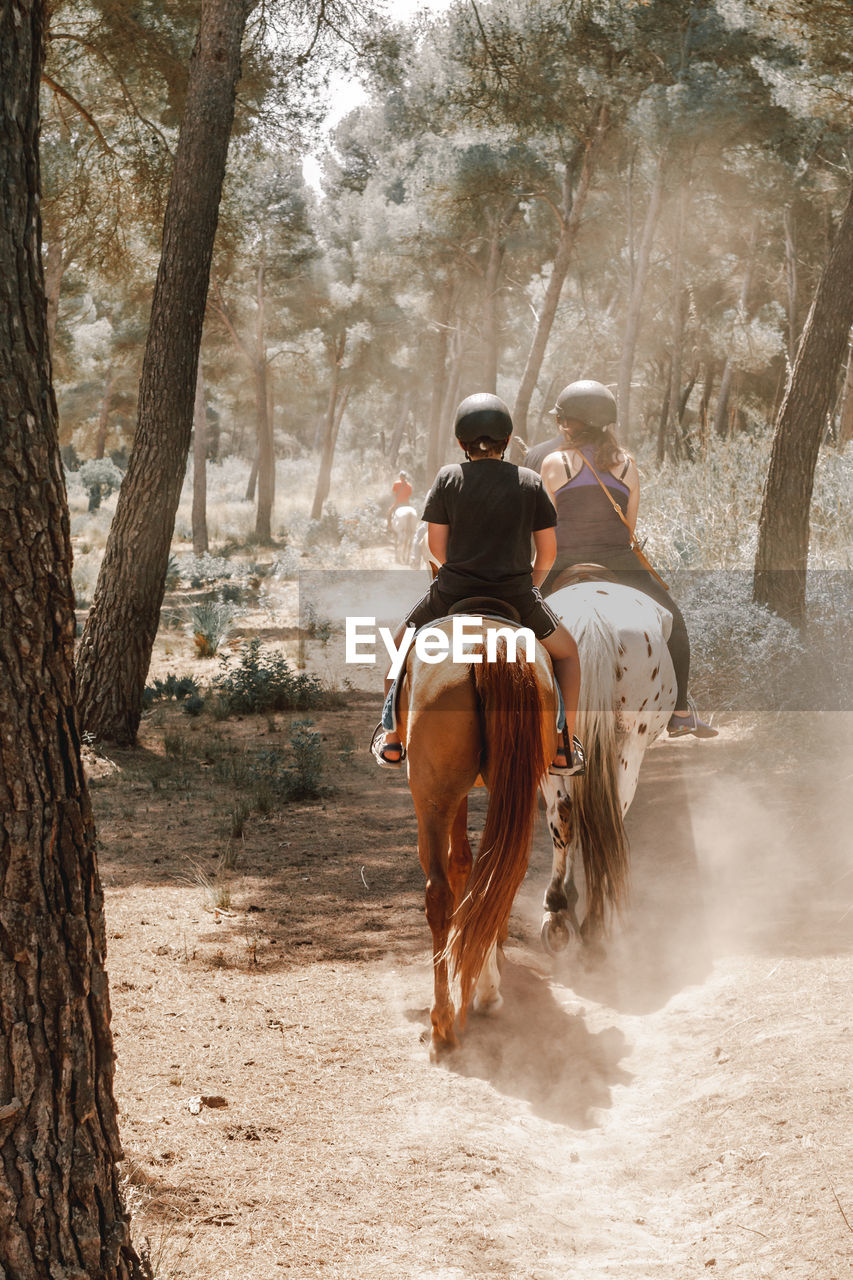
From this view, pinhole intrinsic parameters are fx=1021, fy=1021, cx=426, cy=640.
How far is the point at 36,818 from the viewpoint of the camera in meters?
2.09

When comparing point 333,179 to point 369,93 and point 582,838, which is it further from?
point 582,838

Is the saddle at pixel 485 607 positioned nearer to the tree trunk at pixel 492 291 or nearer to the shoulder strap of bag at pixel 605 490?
the shoulder strap of bag at pixel 605 490

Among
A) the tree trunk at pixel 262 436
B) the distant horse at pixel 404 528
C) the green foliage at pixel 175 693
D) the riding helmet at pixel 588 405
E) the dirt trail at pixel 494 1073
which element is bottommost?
the dirt trail at pixel 494 1073

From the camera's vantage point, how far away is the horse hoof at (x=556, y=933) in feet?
16.1

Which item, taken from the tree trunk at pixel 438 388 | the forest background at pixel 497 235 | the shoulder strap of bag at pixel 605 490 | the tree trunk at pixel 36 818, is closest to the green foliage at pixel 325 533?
the forest background at pixel 497 235

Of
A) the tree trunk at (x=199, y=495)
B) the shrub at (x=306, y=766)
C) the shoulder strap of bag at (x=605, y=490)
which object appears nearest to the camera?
the shoulder strap of bag at (x=605, y=490)

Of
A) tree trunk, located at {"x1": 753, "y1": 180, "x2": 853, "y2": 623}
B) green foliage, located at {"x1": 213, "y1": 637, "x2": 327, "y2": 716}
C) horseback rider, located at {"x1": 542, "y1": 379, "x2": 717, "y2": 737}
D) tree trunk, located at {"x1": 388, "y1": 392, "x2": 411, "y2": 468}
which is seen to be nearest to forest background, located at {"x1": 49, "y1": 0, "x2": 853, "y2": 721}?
tree trunk, located at {"x1": 753, "y1": 180, "x2": 853, "y2": 623}

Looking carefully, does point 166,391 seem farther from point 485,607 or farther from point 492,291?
point 492,291

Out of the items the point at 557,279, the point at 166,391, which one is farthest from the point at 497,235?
the point at 166,391

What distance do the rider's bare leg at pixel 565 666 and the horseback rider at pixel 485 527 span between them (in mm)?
15

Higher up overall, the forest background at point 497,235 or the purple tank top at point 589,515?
the forest background at point 497,235

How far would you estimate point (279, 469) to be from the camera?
5434 centimetres

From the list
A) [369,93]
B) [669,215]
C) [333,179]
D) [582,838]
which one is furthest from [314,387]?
[582,838]

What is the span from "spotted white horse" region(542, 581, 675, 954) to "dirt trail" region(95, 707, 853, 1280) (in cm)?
35
